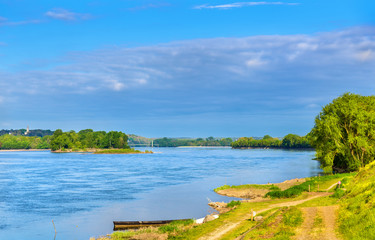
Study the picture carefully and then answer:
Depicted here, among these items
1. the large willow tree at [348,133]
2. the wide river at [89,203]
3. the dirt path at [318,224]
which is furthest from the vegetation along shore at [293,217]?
the large willow tree at [348,133]

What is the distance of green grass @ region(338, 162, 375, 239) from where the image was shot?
2387 centimetres

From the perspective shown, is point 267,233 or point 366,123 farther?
point 366,123

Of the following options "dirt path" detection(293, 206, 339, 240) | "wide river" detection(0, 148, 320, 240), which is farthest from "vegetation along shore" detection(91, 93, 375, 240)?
"wide river" detection(0, 148, 320, 240)

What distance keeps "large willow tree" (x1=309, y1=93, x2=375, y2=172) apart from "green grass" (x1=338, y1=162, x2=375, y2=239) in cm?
5110

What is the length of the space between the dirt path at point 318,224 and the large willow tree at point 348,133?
55685 millimetres

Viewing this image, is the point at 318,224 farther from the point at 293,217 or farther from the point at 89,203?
the point at 89,203

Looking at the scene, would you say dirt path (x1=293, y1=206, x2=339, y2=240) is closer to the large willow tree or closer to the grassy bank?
the grassy bank

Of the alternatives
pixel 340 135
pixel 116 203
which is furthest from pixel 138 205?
pixel 340 135

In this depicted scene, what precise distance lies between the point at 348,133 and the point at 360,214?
64.0 m

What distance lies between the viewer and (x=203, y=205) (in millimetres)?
59469

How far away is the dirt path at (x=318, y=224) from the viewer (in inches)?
1002

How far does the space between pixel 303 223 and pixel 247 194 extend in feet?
118

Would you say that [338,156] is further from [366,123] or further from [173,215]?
[173,215]

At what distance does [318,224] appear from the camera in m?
28.0
